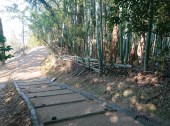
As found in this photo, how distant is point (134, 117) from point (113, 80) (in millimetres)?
1990

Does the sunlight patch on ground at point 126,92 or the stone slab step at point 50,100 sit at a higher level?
the sunlight patch on ground at point 126,92

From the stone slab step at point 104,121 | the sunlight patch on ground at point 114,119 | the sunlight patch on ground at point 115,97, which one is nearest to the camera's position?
the stone slab step at point 104,121

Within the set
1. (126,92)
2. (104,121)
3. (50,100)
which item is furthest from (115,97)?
(50,100)

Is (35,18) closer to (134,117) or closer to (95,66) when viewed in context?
(95,66)

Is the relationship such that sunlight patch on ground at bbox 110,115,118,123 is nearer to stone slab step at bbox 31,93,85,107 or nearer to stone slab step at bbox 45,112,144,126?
stone slab step at bbox 45,112,144,126

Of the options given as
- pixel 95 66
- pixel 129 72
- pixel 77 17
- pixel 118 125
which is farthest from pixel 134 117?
pixel 77 17

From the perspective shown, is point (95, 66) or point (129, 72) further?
point (95, 66)

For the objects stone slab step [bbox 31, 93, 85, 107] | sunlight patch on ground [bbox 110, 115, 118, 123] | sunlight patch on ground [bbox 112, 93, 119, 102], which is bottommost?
stone slab step [bbox 31, 93, 85, 107]

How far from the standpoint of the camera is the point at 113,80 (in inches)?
178

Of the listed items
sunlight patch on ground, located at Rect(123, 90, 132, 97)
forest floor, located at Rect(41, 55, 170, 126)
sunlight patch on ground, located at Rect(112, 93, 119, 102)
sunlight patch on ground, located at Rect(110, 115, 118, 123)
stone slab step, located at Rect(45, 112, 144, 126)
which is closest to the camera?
stone slab step, located at Rect(45, 112, 144, 126)

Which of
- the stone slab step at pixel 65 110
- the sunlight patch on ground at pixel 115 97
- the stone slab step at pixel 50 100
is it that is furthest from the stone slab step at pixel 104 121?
the stone slab step at pixel 50 100

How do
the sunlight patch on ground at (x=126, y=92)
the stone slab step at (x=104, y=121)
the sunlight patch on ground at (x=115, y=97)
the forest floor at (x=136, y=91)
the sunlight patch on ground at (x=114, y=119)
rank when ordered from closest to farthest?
the stone slab step at (x=104, y=121), the sunlight patch on ground at (x=114, y=119), the forest floor at (x=136, y=91), the sunlight patch on ground at (x=126, y=92), the sunlight patch on ground at (x=115, y=97)

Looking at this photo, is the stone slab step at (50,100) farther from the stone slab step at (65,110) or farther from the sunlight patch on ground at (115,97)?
the sunlight patch on ground at (115,97)

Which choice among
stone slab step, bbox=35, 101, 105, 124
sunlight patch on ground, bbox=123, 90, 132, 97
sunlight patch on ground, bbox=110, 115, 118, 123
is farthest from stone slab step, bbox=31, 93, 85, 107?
sunlight patch on ground, bbox=110, 115, 118, 123
